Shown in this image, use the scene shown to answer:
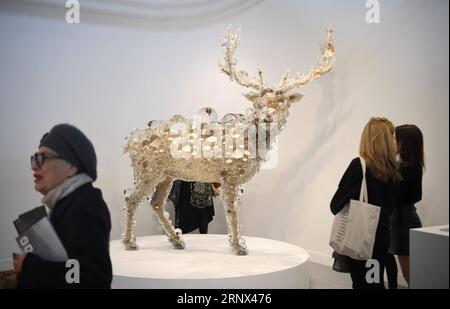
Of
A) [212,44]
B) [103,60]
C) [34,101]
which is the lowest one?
[34,101]

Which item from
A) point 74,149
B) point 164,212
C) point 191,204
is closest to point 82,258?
point 74,149

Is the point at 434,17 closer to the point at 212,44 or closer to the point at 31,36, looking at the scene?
the point at 31,36

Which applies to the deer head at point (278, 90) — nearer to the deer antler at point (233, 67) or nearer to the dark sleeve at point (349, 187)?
the deer antler at point (233, 67)

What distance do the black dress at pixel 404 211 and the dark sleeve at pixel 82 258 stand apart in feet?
5.05

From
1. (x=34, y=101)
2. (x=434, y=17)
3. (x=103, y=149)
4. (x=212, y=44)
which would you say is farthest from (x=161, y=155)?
(x=434, y=17)

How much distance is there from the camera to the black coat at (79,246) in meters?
1.45

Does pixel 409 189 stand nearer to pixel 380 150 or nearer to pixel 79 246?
pixel 380 150

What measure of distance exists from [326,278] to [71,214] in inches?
69.1

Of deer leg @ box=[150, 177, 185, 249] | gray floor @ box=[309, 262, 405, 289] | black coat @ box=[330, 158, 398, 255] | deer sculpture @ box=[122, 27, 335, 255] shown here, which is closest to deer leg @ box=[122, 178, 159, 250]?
deer sculpture @ box=[122, 27, 335, 255]

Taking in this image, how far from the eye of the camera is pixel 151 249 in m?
3.27

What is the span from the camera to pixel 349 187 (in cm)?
227
